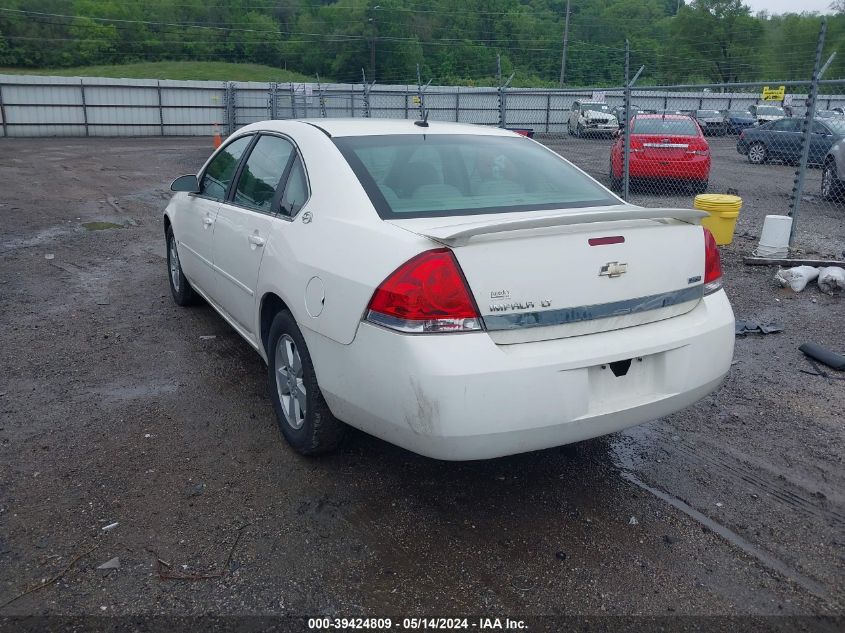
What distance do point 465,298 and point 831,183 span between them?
41.4ft

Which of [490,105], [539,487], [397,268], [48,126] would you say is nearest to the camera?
[397,268]

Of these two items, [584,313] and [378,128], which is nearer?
[584,313]

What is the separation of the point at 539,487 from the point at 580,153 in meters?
18.9

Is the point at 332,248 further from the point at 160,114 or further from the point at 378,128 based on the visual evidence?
the point at 160,114

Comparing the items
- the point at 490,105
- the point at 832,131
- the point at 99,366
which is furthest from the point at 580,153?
the point at 99,366

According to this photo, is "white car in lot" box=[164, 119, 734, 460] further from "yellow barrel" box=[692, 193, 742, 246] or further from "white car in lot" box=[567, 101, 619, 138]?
"white car in lot" box=[567, 101, 619, 138]

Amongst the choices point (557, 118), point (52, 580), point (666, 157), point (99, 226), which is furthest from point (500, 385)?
point (557, 118)

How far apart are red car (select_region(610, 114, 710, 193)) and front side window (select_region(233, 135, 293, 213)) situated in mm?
9805

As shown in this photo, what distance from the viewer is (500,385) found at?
2.71 m

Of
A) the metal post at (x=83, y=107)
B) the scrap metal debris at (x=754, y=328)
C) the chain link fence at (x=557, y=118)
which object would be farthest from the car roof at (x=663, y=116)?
the metal post at (x=83, y=107)

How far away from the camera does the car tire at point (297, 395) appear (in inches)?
133

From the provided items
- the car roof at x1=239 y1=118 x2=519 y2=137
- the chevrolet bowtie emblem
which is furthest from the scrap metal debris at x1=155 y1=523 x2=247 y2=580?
the car roof at x1=239 y1=118 x2=519 y2=137

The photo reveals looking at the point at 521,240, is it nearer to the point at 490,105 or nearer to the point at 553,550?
the point at 553,550

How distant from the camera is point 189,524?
3098mm
